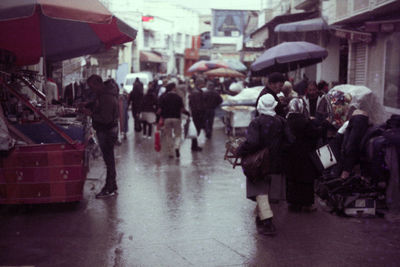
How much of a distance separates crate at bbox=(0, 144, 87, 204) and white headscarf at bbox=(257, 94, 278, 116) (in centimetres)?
261

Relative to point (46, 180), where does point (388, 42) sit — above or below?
above

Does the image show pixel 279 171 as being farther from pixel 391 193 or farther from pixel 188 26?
pixel 188 26

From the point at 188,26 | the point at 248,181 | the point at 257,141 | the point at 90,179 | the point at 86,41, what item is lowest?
the point at 90,179

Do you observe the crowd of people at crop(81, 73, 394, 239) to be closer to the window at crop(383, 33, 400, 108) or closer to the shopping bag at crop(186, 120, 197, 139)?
the window at crop(383, 33, 400, 108)

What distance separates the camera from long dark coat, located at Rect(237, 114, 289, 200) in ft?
20.8

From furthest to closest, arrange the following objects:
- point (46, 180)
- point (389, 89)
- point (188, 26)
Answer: point (188, 26)
point (389, 89)
point (46, 180)

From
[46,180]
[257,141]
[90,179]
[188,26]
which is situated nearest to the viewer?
[257,141]

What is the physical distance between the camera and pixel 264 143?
636 cm

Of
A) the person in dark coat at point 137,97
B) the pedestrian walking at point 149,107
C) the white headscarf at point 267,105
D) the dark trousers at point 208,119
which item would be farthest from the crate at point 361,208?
the person in dark coat at point 137,97

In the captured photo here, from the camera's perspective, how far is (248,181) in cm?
647

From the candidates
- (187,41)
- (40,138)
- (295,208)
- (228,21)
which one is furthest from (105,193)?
(187,41)

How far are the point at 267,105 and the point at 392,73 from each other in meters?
7.00

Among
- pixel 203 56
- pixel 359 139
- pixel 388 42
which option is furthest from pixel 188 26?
pixel 359 139

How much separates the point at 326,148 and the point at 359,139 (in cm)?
52
